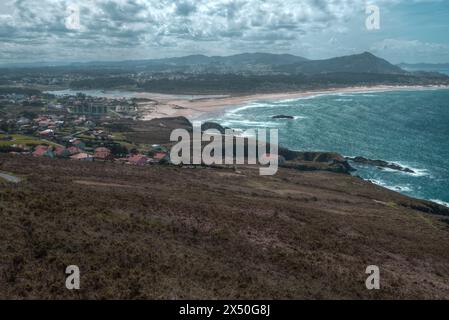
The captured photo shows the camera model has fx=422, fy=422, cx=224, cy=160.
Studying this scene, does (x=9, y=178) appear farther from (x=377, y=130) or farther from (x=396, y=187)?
(x=377, y=130)

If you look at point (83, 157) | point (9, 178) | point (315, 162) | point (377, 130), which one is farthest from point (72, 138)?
point (377, 130)

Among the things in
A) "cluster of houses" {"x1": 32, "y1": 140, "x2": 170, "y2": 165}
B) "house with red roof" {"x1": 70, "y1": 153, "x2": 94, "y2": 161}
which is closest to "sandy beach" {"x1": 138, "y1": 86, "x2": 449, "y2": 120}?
"cluster of houses" {"x1": 32, "y1": 140, "x2": 170, "y2": 165}

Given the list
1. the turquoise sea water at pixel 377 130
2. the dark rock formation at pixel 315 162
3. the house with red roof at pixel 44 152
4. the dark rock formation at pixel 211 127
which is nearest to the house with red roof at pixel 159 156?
the house with red roof at pixel 44 152

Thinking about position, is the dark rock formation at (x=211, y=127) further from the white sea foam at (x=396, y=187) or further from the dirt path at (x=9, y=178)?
the dirt path at (x=9, y=178)

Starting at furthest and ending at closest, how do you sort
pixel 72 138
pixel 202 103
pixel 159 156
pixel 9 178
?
pixel 202 103 < pixel 72 138 < pixel 159 156 < pixel 9 178

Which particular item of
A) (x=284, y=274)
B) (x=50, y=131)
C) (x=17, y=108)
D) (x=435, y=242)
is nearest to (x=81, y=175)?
(x=284, y=274)

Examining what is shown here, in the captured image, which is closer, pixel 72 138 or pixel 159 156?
pixel 159 156
